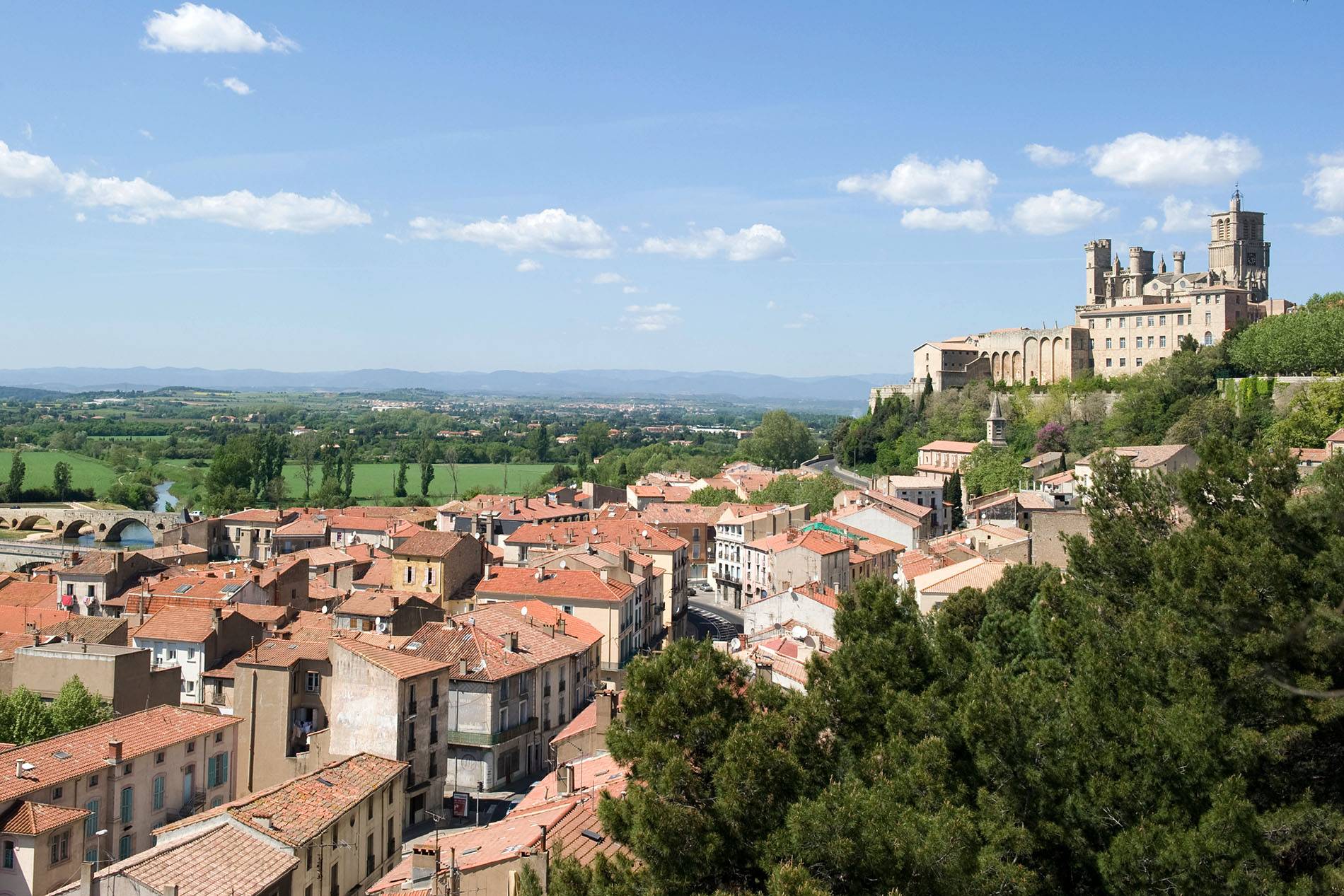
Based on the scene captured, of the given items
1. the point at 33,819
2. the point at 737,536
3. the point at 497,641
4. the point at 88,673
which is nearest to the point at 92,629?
the point at 88,673

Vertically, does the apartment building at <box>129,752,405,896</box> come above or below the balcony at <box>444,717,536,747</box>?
above

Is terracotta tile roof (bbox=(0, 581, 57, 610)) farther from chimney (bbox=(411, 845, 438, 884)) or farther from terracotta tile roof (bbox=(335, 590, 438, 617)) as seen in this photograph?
chimney (bbox=(411, 845, 438, 884))

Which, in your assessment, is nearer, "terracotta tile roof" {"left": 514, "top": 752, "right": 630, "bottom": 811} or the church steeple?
"terracotta tile roof" {"left": 514, "top": 752, "right": 630, "bottom": 811}

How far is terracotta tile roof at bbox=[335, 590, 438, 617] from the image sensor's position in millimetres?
35375

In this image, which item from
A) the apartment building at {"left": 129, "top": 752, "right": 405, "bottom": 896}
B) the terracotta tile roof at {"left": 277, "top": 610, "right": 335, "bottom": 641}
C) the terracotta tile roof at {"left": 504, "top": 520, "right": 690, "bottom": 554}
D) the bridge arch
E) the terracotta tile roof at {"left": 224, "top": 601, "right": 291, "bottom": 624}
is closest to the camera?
the apartment building at {"left": 129, "top": 752, "right": 405, "bottom": 896}

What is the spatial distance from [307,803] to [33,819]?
4.41 meters

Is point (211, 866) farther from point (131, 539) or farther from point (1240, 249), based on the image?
point (1240, 249)

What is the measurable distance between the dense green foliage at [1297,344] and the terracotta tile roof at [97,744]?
168ft

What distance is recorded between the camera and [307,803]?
18922 millimetres

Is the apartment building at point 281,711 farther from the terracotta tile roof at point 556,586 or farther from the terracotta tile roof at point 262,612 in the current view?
the terracotta tile roof at point 556,586

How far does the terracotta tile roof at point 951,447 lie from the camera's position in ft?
225

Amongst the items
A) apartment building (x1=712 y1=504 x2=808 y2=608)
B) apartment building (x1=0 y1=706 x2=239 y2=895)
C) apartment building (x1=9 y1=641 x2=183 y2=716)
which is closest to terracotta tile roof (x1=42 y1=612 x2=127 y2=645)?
apartment building (x1=9 y1=641 x2=183 y2=716)

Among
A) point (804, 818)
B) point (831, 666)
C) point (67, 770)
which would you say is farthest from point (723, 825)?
point (67, 770)

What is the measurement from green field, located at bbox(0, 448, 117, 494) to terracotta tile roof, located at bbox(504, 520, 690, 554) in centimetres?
6336
